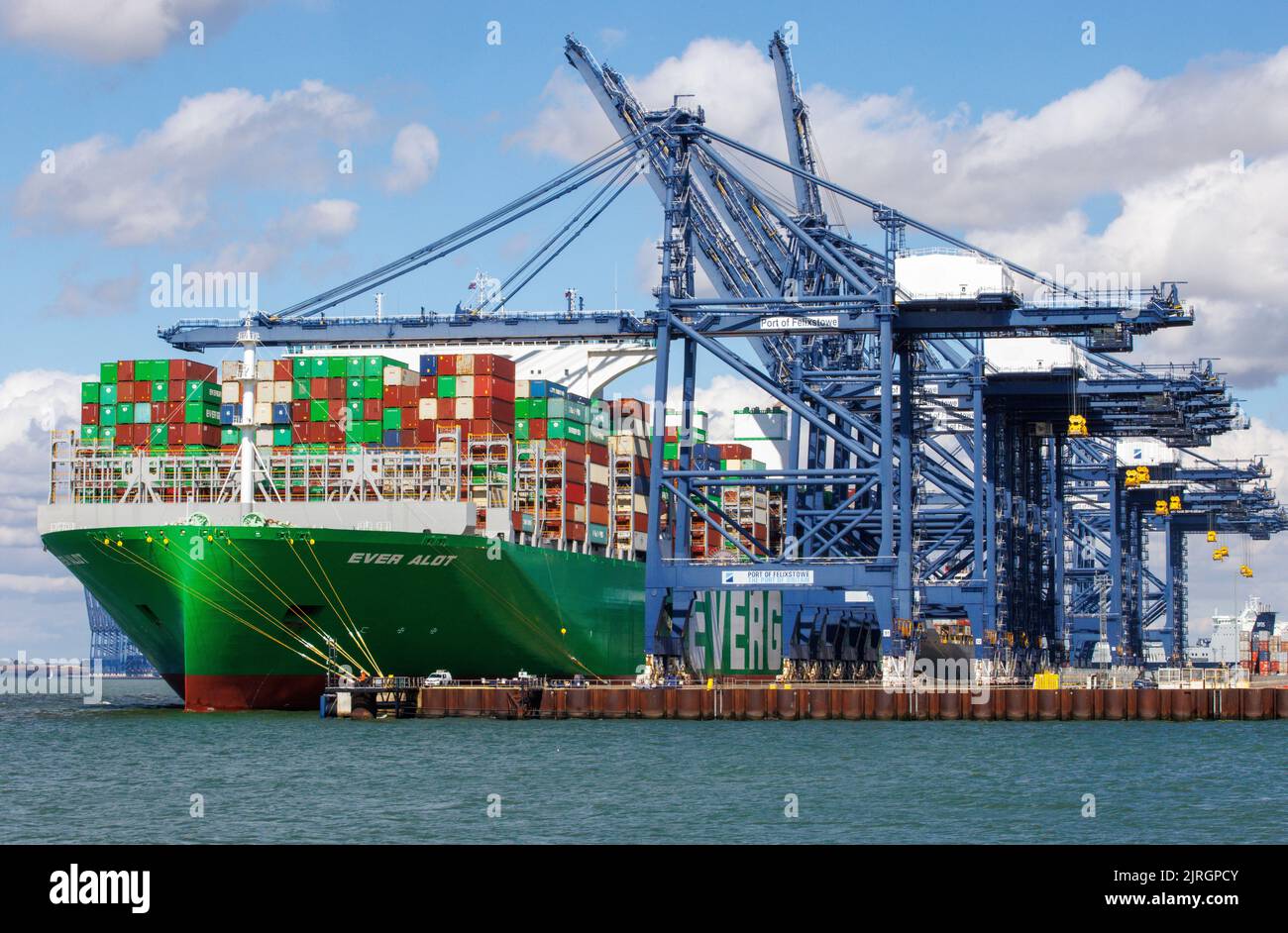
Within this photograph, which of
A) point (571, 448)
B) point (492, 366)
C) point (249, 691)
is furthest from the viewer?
point (571, 448)

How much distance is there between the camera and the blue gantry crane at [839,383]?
2388 inches

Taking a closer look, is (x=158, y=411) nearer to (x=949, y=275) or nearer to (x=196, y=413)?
(x=196, y=413)

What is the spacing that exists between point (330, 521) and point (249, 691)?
5739mm

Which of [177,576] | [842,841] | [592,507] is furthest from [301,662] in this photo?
[842,841]

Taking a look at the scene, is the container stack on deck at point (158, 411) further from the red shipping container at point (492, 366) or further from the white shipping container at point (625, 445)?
the white shipping container at point (625, 445)

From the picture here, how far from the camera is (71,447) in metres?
57.7

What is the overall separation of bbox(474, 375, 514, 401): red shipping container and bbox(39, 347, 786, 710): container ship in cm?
7

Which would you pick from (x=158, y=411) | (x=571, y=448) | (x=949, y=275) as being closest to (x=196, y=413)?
(x=158, y=411)

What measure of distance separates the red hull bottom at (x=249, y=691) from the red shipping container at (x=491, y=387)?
1072 cm

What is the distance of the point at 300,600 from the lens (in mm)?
53500

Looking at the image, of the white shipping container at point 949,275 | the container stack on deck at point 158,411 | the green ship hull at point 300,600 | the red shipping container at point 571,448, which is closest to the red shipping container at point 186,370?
the container stack on deck at point 158,411

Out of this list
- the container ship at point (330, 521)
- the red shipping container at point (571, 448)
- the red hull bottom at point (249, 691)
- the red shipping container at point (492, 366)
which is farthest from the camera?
the red shipping container at point (571, 448)

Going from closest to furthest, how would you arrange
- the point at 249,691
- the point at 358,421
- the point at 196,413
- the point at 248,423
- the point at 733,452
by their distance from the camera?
the point at 248,423, the point at 249,691, the point at 196,413, the point at 358,421, the point at 733,452
